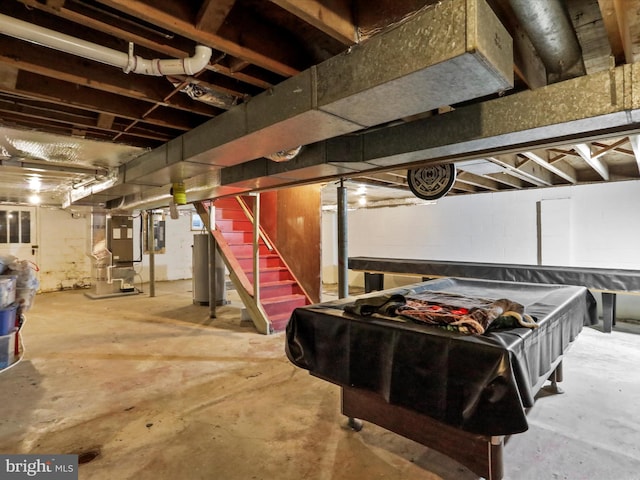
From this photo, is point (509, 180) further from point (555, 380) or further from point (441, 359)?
point (441, 359)

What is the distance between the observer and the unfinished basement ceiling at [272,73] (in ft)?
4.34

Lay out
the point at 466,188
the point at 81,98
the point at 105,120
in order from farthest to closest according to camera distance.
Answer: the point at 466,188, the point at 105,120, the point at 81,98

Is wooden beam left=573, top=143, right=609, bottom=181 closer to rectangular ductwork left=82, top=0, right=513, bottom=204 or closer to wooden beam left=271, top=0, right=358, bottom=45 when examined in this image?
rectangular ductwork left=82, top=0, right=513, bottom=204

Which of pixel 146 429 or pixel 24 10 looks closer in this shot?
pixel 24 10

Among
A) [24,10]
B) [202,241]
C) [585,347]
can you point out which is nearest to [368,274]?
[202,241]

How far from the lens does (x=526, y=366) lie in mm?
1579

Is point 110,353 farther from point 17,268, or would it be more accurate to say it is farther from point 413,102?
point 413,102

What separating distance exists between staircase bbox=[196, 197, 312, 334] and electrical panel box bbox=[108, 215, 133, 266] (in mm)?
2777

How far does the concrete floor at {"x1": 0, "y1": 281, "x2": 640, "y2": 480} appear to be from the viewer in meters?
1.89

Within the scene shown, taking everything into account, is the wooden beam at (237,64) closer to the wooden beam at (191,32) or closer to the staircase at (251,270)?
the wooden beam at (191,32)

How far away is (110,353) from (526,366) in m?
3.93

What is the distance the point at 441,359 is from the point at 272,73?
174 centimetres

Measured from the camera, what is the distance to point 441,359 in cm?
162

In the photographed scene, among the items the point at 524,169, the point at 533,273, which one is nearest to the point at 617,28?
the point at 524,169
